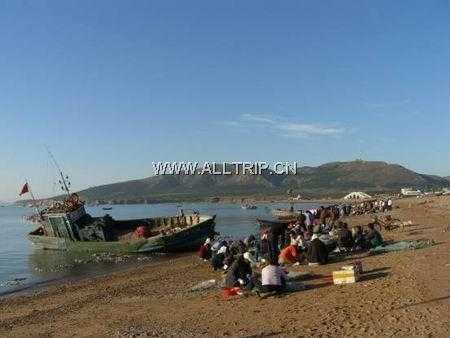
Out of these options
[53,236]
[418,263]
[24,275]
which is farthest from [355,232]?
[53,236]

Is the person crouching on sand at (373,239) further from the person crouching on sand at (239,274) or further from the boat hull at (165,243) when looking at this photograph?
the boat hull at (165,243)

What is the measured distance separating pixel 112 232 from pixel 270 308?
108 ft

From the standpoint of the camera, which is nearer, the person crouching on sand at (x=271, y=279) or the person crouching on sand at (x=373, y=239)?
the person crouching on sand at (x=271, y=279)

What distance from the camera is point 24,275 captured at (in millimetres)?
33406

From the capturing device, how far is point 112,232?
1793 inches

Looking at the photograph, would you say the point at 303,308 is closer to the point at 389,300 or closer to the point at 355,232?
the point at 389,300

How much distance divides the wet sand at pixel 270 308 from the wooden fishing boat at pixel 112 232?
15.6m

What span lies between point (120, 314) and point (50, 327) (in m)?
2.09

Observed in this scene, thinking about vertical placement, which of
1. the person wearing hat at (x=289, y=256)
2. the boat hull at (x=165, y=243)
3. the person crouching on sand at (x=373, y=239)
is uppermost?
the person crouching on sand at (x=373, y=239)

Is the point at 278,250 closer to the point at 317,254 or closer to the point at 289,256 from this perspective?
the point at 289,256

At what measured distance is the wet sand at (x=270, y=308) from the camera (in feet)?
40.4

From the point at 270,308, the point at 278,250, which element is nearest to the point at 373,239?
the point at 278,250

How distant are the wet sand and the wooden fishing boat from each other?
51.1 feet

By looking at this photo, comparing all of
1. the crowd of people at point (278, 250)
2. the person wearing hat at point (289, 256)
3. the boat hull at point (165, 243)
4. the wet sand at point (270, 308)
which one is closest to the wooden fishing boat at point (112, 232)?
the boat hull at point (165, 243)
